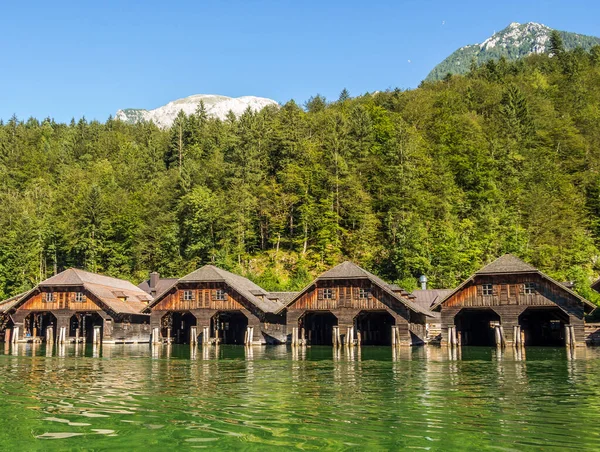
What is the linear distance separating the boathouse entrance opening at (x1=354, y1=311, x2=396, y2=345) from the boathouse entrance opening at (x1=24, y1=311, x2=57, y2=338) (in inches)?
1306

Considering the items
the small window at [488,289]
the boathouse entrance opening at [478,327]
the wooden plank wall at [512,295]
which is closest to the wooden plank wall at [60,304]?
the wooden plank wall at [512,295]

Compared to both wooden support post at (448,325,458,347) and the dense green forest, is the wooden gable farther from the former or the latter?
wooden support post at (448,325,458,347)

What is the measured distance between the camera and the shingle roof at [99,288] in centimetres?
6094

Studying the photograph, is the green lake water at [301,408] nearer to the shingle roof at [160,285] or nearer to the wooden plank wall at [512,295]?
the wooden plank wall at [512,295]

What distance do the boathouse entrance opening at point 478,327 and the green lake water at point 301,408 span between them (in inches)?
1075

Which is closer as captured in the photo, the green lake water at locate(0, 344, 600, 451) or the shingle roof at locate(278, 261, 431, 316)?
the green lake water at locate(0, 344, 600, 451)

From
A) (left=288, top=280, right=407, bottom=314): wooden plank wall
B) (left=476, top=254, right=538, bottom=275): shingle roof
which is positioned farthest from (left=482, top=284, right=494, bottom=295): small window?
(left=288, top=280, right=407, bottom=314): wooden plank wall

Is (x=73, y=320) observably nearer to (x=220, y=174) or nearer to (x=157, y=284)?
(x=157, y=284)

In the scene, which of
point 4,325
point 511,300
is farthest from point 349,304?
point 4,325

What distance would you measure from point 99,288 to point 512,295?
134 ft

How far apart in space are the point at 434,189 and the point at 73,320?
2102 inches

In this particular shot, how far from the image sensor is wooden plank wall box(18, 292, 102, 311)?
6147 centimetres

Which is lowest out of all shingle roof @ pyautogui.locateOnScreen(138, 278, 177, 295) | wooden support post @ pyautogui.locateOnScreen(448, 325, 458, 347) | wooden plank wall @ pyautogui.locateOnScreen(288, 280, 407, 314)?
wooden support post @ pyautogui.locateOnScreen(448, 325, 458, 347)

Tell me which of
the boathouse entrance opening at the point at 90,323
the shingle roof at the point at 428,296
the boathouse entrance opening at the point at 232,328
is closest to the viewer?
the boathouse entrance opening at the point at 232,328
